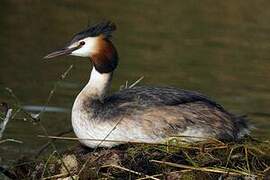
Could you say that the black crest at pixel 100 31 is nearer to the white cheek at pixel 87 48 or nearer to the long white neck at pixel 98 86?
the white cheek at pixel 87 48

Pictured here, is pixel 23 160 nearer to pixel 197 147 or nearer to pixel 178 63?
pixel 197 147

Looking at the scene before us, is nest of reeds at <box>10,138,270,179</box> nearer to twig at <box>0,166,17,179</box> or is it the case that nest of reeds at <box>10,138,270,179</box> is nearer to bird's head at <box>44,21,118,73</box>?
twig at <box>0,166,17,179</box>

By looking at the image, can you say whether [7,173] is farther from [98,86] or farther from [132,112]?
[98,86]

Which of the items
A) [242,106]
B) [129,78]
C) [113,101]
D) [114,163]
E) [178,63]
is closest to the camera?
[114,163]

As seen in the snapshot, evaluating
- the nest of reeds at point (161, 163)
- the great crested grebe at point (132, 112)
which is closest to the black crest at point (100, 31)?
the great crested grebe at point (132, 112)

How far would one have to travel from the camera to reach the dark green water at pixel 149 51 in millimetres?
13852

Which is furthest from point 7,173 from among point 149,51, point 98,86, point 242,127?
point 149,51

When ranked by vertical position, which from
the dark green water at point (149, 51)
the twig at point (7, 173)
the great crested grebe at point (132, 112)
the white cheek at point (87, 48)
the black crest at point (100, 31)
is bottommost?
the dark green water at point (149, 51)

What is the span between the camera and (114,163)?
8625 mm

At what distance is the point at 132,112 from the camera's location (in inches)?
360

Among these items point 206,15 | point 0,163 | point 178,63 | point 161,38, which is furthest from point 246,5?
point 0,163

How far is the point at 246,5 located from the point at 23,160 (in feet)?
47.4

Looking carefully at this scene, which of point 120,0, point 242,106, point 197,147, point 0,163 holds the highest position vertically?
point 197,147

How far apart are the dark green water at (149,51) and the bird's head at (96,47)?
4.76 feet
